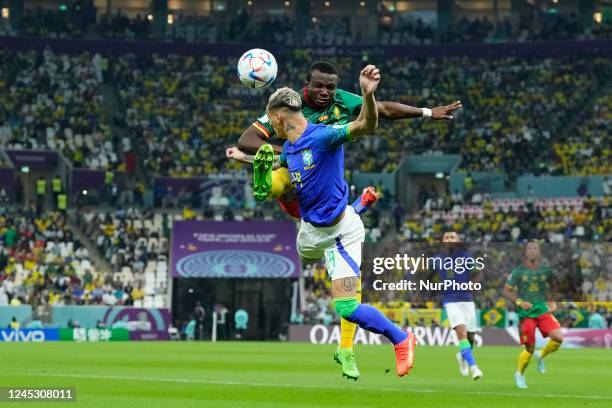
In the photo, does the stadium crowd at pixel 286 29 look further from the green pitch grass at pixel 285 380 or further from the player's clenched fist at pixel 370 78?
the player's clenched fist at pixel 370 78

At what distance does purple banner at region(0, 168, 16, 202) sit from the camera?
54438 millimetres

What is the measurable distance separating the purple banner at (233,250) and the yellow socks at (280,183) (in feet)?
121

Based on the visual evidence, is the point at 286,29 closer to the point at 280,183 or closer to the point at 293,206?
the point at 293,206

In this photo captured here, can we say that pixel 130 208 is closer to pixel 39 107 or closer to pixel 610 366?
pixel 39 107

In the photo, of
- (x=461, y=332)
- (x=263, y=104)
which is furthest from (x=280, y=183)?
(x=263, y=104)

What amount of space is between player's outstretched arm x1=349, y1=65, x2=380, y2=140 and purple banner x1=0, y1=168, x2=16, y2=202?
44.5 metres

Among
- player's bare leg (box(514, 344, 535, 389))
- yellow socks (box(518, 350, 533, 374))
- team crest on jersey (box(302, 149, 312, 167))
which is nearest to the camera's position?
team crest on jersey (box(302, 149, 312, 167))

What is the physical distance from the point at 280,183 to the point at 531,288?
880 cm

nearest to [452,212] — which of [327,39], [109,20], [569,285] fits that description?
[569,285]

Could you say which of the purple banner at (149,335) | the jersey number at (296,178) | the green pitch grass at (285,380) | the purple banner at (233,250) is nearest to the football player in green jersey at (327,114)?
the jersey number at (296,178)

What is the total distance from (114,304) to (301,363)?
21958mm

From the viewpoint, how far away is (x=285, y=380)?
20234mm

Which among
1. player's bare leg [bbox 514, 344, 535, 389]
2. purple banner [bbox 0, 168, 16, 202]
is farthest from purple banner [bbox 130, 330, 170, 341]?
player's bare leg [bbox 514, 344, 535, 389]

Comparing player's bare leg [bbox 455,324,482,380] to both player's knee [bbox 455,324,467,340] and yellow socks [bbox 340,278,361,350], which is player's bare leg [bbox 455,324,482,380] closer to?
player's knee [bbox 455,324,467,340]
